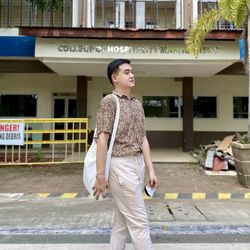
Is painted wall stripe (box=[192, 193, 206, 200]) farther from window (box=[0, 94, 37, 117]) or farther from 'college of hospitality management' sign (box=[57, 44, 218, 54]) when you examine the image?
window (box=[0, 94, 37, 117])

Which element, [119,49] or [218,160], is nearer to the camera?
[218,160]

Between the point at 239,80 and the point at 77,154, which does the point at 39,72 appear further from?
the point at 239,80

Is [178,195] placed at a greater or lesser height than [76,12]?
lesser

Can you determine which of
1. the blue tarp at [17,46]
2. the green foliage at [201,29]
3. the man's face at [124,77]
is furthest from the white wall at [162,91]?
the man's face at [124,77]

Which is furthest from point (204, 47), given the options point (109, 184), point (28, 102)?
point (109, 184)

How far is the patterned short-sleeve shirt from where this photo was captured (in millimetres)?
3678

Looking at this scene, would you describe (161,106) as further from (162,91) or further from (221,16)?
(221,16)

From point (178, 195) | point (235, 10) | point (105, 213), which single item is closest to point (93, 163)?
point (105, 213)

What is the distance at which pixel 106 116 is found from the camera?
3.68m

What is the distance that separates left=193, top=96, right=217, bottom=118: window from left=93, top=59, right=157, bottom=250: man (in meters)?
14.9

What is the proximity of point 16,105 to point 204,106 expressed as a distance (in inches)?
331

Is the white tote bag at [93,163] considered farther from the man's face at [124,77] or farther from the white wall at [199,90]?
the white wall at [199,90]

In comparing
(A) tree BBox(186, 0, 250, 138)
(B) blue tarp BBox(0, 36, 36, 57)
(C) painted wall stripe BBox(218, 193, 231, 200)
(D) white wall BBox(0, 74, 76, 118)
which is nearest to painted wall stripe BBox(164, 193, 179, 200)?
(C) painted wall stripe BBox(218, 193, 231, 200)

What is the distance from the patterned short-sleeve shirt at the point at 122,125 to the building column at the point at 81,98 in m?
13.2
